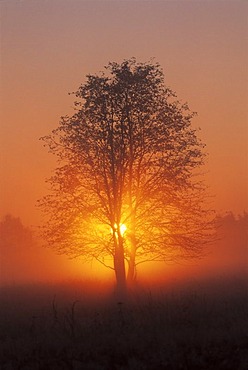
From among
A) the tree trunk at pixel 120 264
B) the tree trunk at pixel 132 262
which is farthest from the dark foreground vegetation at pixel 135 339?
the tree trunk at pixel 132 262

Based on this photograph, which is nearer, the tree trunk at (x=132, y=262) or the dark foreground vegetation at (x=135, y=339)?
the dark foreground vegetation at (x=135, y=339)

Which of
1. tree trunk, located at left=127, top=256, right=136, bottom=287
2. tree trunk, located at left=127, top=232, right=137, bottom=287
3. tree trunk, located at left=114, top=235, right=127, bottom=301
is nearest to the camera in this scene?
tree trunk, located at left=114, top=235, right=127, bottom=301

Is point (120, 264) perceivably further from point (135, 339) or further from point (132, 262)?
point (135, 339)

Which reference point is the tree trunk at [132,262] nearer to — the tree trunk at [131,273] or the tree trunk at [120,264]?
the tree trunk at [131,273]

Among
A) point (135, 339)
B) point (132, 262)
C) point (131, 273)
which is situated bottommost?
point (135, 339)

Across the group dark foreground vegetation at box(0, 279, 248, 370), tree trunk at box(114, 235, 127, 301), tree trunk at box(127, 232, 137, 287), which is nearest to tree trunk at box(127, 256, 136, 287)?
tree trunk at box(127, 232, 137, 287)

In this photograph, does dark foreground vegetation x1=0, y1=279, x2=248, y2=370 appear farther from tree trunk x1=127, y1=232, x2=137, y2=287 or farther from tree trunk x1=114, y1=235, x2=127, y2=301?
tree trunk x1=127, y1=232, x2=137, y2=287

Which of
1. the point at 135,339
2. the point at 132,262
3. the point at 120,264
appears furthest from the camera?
the point at 132,262

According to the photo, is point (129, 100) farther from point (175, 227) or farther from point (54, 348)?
point (54, 348)

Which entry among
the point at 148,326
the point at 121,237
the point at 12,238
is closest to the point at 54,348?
the point at 148,326

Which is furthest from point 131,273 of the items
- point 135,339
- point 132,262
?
point 135,339

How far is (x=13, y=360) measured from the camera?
48.4 feet

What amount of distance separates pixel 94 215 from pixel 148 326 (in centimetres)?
1507

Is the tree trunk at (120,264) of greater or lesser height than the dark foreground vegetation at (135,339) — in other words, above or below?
above
